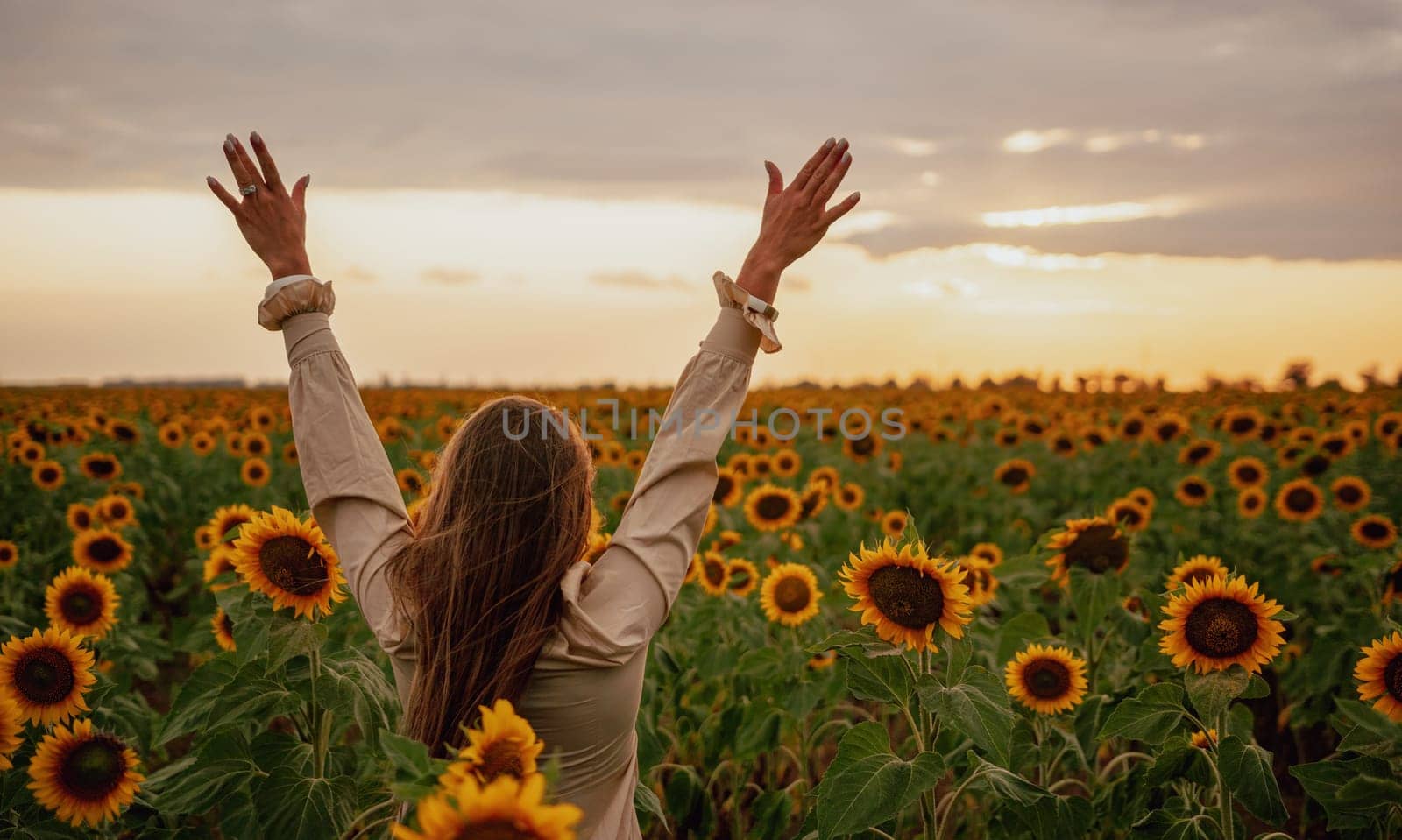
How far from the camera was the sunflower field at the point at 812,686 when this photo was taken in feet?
8.96

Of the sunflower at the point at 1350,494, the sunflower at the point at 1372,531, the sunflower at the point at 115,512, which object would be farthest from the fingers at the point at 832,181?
the sunflower at the point at 1350,494

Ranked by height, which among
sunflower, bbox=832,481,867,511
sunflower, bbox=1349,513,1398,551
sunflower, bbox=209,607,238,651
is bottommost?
sunflower, bbox=209,607,238,651

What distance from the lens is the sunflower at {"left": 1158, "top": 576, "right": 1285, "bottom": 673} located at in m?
3.01

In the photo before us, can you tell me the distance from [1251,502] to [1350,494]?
71 cm

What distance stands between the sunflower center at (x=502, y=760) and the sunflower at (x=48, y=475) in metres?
8.07

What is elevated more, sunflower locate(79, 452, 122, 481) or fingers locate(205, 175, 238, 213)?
fingers locate(205, 175, 238, 213)

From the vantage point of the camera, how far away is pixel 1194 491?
27.0 ft

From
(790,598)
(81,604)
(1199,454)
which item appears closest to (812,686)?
(790,598)

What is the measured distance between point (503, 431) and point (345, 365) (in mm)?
586

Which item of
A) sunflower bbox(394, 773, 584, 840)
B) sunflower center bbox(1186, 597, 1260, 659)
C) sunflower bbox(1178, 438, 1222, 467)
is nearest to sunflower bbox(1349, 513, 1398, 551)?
sunflower bbox(1178, 438, 1222, 467)

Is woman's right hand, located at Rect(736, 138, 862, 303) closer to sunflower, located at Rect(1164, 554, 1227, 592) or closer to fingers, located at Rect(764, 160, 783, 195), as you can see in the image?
fingers, located at Rect(764, 160, 783, 195)

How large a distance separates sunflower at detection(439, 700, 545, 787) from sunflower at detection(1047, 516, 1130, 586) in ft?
10.1

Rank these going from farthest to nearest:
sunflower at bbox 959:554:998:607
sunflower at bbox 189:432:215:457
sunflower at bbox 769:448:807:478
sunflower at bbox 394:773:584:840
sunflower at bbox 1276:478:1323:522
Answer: sunflower at bbox 189:432:215:457 → sunflower at bbox 769:448:807:478 → sunflower at bbox 1276:478:1323:522 → sunflower at bbox 959:554:998:607 → sunflower at bbox 394:773:584:840

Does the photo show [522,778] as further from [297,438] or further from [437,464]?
[297,438]
